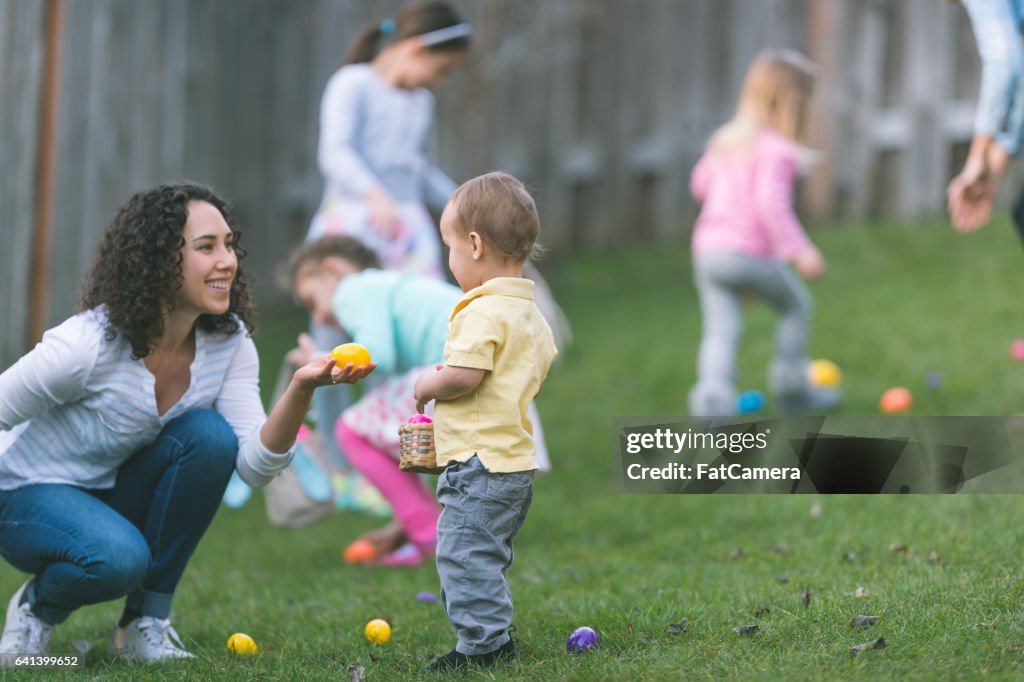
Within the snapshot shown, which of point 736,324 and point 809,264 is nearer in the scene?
point 809,264

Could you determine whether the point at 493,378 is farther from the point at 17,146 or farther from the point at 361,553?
the point at 17,146

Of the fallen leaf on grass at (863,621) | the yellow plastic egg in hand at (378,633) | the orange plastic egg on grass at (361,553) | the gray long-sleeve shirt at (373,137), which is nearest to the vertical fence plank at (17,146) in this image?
the gray long-sleeve shirt at (373,137)

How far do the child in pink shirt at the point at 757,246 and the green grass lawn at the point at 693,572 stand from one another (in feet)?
1.26

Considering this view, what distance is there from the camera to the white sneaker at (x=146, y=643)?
11.1 feet

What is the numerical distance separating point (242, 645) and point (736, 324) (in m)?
3.67

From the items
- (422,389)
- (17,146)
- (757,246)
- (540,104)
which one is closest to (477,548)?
(422,389)

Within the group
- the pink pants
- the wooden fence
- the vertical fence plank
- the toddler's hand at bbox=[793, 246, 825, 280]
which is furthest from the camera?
the wooden fence

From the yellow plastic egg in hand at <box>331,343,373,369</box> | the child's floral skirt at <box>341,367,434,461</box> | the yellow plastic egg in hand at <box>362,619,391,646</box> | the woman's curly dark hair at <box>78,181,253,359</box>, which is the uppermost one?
the woman's curly dark hair at <box>78,181,253,359</box>

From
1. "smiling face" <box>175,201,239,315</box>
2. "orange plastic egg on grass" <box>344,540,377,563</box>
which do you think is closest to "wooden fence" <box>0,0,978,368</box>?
"orange plastic egg on grass" <box>344,540,377,563</box>

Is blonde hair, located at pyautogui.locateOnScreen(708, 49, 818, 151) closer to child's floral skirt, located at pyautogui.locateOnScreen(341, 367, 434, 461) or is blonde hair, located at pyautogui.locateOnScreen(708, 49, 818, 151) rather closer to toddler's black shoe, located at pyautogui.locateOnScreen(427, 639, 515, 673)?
child's floral skirt, located at pyautogui.locateOnScreen(341, 367, 434, 461)

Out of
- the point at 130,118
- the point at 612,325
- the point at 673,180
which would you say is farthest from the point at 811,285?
the point at 130,118

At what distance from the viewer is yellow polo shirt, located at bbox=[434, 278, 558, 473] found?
290cm

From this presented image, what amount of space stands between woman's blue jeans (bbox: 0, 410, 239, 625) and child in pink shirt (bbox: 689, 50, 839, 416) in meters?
3.33

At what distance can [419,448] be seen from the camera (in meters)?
3.00
